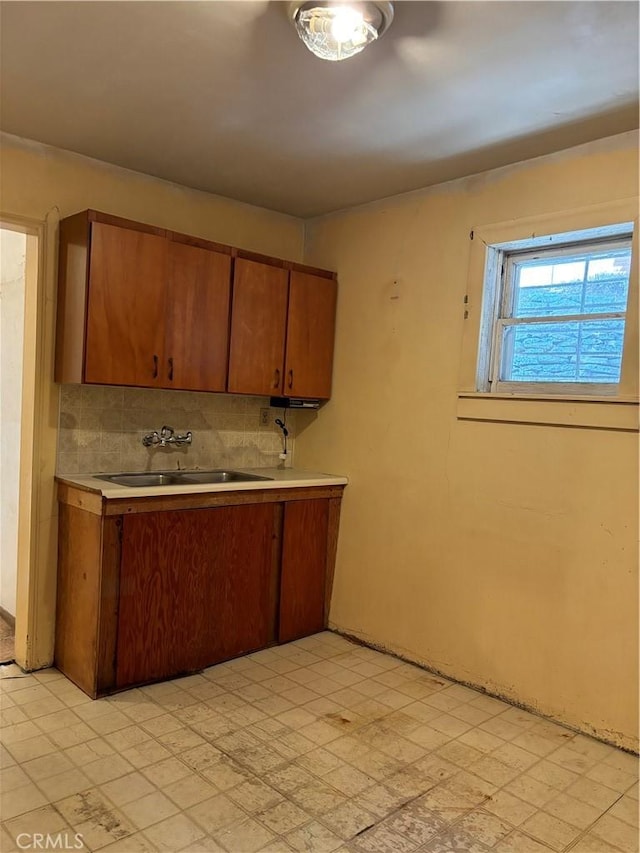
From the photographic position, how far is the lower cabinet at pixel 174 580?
2689 mm

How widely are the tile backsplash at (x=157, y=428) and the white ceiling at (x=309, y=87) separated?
3.93 feet

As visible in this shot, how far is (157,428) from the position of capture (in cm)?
335

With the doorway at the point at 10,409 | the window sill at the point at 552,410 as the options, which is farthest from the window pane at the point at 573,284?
the doorway at the point at 10,409

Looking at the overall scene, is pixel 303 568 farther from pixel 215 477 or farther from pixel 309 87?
pixel 309 87

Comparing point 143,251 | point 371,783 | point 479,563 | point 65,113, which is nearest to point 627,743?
point 479,563

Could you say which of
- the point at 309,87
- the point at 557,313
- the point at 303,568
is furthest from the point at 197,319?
the point at 557,313

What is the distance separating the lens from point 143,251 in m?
2.88

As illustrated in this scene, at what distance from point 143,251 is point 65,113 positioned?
24.7 inches

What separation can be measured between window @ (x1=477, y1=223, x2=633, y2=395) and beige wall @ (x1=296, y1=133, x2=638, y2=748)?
160 millimetres

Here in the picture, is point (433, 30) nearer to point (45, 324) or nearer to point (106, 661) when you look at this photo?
point (45, 324)

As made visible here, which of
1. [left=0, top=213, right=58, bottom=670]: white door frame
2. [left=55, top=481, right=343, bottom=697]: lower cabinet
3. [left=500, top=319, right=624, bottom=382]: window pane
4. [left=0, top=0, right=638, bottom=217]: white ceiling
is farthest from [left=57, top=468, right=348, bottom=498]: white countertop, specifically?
[left=0, top=0, right=638, bottom=217]: white ceiling

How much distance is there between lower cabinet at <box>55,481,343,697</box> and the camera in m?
2.69

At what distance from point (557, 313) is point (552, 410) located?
1.57 ft

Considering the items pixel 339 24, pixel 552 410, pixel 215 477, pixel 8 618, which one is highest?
pixel 339 24
